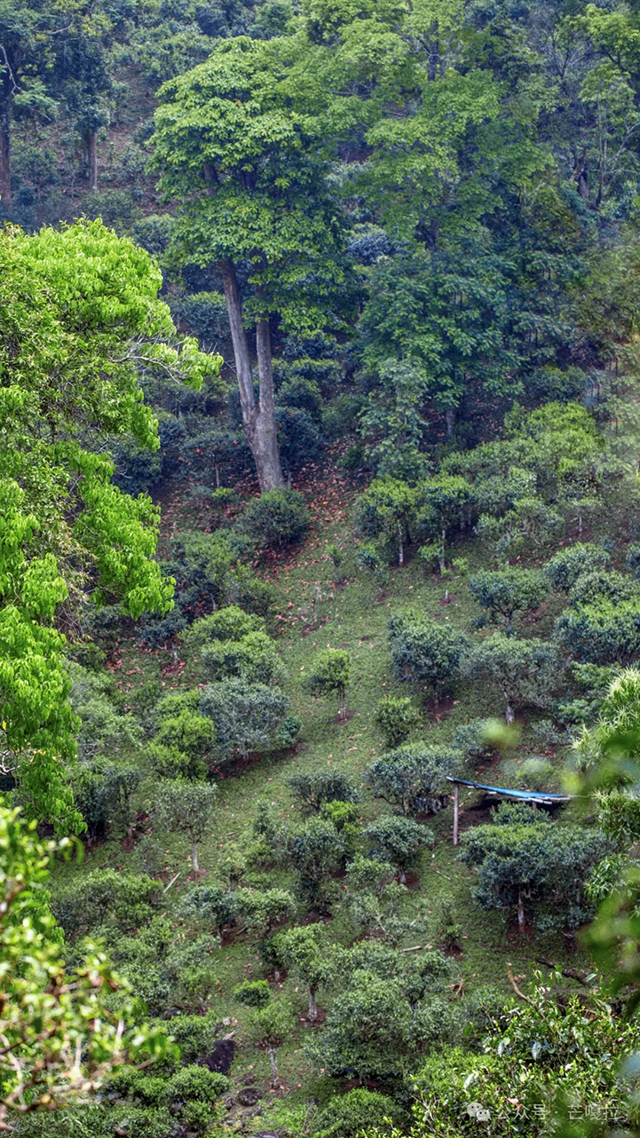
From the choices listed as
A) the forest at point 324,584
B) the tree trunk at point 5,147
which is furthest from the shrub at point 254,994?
the tree trunk at point 5,147

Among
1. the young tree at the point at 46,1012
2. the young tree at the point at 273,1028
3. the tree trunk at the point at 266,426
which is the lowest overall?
the young tree at the point at 273,1028

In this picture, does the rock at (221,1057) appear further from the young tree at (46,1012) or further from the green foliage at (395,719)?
the young tree at (46,1012)

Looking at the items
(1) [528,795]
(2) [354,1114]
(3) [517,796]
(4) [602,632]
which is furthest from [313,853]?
(4) [602,632]

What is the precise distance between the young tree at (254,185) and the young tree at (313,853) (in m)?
9.91

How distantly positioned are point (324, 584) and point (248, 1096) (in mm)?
10010

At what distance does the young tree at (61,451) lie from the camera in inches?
331

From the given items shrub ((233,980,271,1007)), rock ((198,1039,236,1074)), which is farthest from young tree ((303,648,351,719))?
rock ((198,1039,236,1074))

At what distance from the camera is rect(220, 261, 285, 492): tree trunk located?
68.0 feet

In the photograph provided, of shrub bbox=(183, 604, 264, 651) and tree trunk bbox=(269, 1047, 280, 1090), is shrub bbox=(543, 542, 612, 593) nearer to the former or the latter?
shrub bbox=(183, 604, 264, 651)

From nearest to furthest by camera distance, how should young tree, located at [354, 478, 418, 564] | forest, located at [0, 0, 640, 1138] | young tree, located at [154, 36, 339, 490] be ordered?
forest, located at [0, 0, 640, 1138] < young tree, located at [354, 478, 418, 564] < young tree, located at [154, 36, 339, 490]

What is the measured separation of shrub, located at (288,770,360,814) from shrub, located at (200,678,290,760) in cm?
162

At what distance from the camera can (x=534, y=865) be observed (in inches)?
423

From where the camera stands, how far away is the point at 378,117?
20.6 m

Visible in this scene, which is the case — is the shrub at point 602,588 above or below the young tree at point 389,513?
below
